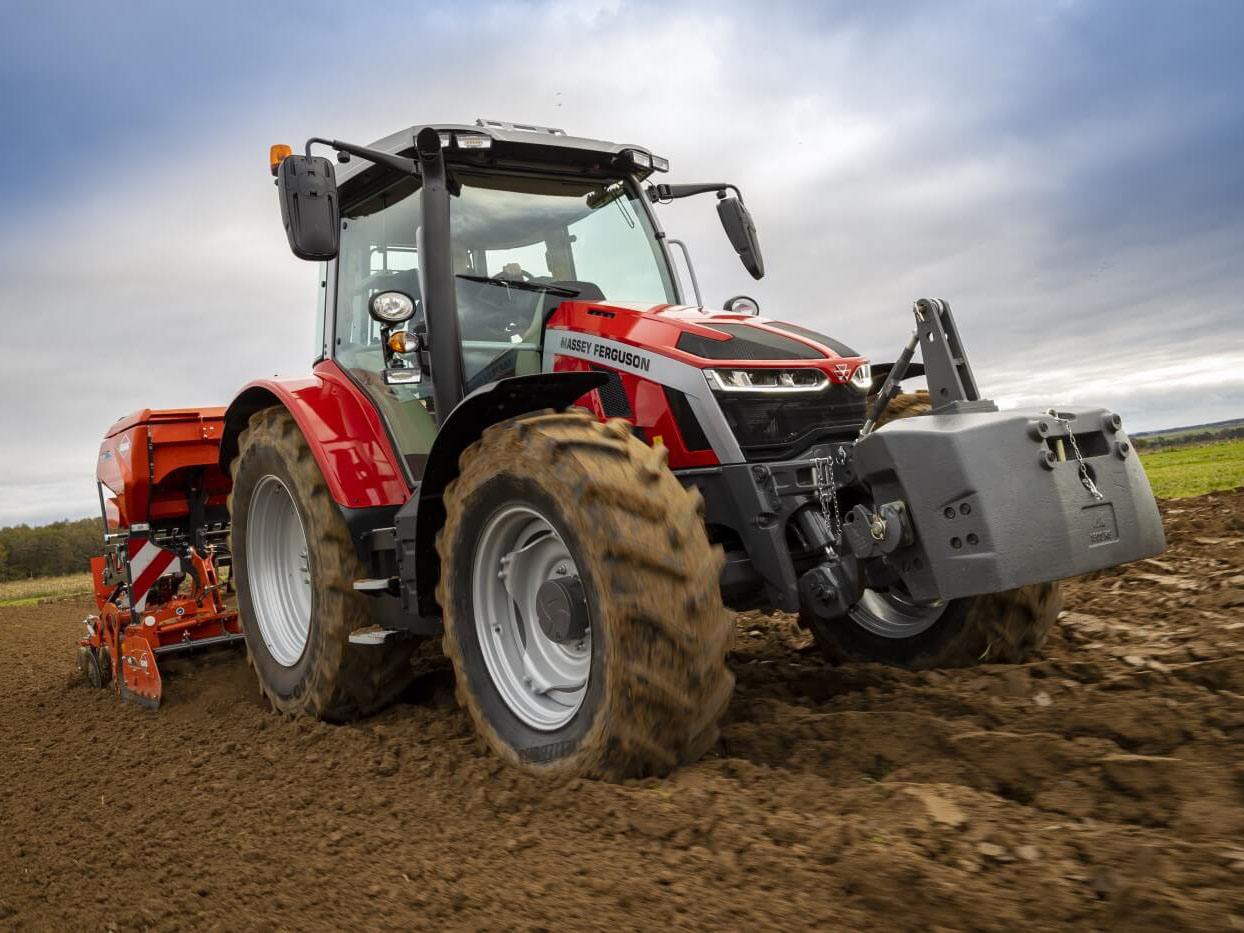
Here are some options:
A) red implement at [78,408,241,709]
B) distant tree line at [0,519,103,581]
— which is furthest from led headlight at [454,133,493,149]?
distant tree line at [0,519,103,581]

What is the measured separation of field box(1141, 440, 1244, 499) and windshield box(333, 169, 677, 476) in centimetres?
587

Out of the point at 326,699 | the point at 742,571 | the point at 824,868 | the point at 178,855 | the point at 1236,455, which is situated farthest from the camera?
the point at 1236,455

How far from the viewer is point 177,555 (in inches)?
253

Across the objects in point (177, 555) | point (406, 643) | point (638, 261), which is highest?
point (638, 261)

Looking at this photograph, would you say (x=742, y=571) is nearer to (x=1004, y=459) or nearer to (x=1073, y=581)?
(x=1004, y=459)

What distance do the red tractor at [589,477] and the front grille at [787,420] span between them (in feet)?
0.04

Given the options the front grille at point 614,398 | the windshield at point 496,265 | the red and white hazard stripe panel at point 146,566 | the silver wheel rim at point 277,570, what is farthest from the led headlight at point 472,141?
the red and white hazard stripe panel at point 146,566

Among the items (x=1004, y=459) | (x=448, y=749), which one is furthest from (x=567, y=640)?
(x=1004, y=459)

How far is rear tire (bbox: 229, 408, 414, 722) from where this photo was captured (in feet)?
14.5

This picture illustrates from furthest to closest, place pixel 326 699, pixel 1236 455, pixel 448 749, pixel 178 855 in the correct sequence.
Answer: pixel 1236 455 → pixel 326 699 → pixel 448 749 → pixel 178 855

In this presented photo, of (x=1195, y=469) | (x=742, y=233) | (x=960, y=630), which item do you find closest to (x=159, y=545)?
(x=742, y=233)

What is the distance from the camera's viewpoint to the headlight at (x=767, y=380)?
3.70 m

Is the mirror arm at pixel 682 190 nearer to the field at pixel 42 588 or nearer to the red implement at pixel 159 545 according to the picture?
the red implement at pixel 159 545

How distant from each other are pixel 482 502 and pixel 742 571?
36.2 inches
